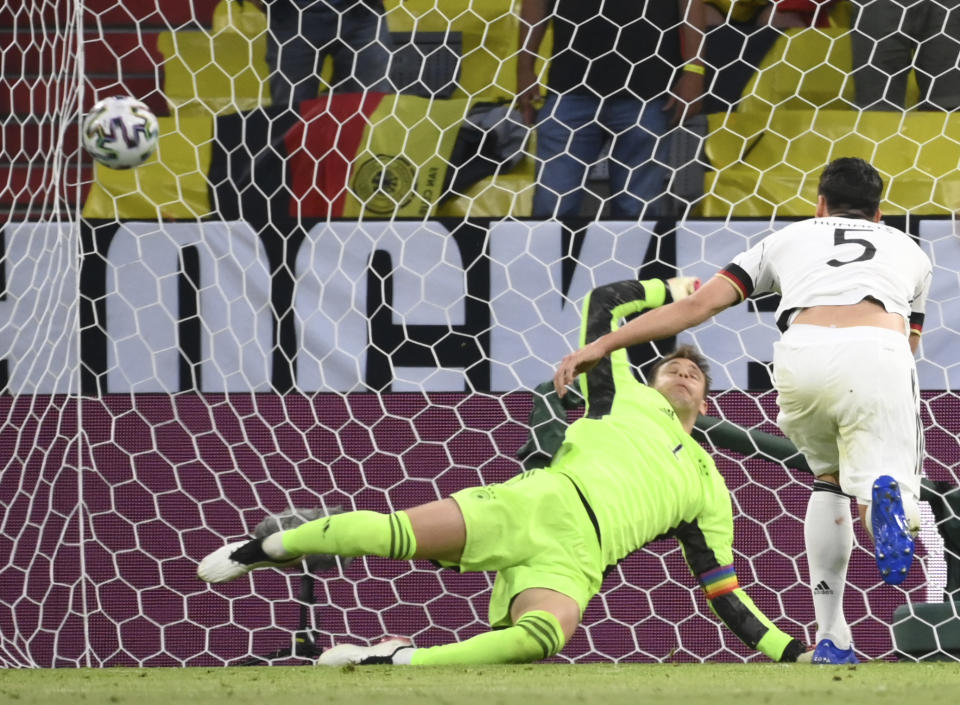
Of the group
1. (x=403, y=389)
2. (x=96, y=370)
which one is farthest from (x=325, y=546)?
(x=96, y=370)

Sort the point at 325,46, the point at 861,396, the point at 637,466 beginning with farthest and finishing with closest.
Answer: the point at 325,46
the point at 637,466
the point at 861,396

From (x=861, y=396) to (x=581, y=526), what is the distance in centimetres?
75

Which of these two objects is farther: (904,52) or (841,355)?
(904,52)

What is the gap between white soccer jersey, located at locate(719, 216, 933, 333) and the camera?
8.68ft

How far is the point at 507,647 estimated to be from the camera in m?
2.65

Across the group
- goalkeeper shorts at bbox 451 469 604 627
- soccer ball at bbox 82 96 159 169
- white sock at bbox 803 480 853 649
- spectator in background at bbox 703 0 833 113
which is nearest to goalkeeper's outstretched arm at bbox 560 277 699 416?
goalkeeper shorts at bbox 451 469 604 627

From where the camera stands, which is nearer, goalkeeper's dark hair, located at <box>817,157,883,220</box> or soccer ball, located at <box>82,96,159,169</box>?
goalkeeper's dark hair, located at <box>817,157,883,220</box>

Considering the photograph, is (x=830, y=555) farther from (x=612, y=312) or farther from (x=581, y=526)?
(x=612, y=312)

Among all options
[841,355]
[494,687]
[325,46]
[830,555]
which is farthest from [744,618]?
[325,46]

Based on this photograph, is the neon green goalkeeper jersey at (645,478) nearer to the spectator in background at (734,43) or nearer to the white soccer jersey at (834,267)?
the white soccer jersey at (834,267)

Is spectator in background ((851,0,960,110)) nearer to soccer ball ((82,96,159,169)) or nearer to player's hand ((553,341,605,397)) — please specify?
player's hand ((553,341,605,397))

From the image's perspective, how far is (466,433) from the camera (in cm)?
366

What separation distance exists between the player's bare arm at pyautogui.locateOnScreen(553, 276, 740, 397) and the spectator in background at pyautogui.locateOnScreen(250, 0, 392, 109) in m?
1.66

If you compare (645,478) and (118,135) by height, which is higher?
(118,135)
